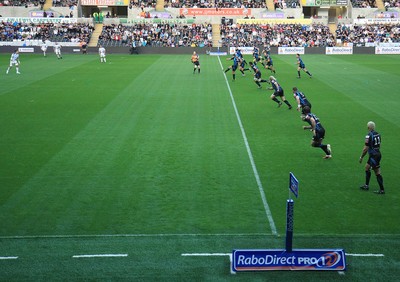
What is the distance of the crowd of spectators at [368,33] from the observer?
66.9 metres

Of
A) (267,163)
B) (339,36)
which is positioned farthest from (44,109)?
(339,36)

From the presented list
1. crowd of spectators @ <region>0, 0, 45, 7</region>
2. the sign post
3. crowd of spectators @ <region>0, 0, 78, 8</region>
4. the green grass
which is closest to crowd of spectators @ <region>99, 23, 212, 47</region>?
crowd of spectators @ <region>0, 0, 78, 8</region>

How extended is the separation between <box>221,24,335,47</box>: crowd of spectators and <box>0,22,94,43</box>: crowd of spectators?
1829 centimetres

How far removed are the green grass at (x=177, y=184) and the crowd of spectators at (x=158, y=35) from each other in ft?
122

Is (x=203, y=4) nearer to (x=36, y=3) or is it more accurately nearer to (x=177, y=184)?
(x=36, y=3)

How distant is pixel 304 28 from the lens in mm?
71062

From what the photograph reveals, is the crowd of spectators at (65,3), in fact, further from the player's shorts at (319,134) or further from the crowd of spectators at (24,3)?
the player's shorts at (319,134)

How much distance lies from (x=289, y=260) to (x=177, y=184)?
5.49 meters

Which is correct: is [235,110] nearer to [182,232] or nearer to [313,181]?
[313,181]

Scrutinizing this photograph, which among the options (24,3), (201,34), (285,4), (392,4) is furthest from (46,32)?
(392,4)

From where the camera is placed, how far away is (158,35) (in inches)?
2702

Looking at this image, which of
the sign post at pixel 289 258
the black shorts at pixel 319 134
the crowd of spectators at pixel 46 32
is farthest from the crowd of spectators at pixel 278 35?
the sign post at pixel 289 258

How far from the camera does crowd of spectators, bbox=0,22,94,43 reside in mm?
66750

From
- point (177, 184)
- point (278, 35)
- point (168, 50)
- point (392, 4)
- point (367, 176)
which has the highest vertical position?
point (392, 4)
